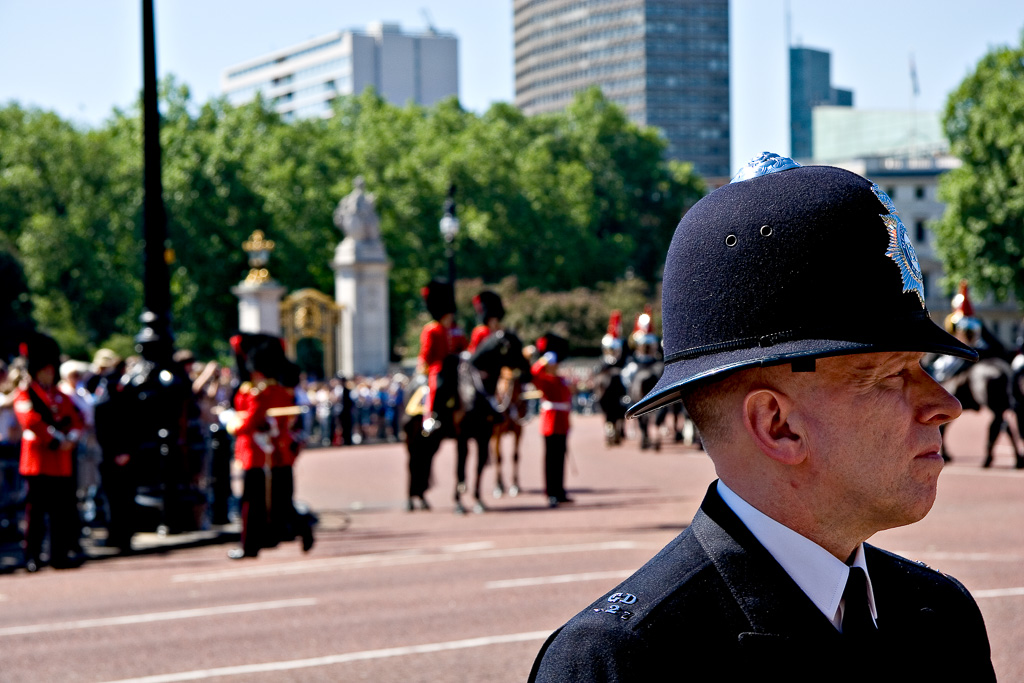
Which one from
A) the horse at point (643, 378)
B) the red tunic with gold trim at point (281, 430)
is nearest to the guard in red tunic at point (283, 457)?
the red tunic with gold trim at point (281, 430)

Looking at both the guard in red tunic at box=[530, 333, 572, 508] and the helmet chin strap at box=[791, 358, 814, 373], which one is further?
the guard in red tunic at box=[530, 333, 572, 508]

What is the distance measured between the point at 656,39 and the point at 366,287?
128030 millimetres

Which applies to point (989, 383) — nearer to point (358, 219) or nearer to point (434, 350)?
point (434, 350)

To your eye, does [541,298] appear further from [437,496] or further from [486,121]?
[437,496]

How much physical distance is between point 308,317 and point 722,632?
32706mm

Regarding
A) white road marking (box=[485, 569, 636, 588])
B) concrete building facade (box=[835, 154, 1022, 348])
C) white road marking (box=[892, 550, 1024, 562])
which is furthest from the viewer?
concrete building facade (box=[835, 154, 1022, 348])

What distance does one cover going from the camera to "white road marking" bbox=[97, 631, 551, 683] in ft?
24.3

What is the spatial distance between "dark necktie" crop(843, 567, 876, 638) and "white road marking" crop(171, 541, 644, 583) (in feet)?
32.6

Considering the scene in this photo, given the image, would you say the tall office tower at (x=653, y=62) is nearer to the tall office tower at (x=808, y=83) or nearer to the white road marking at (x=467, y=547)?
the tall office tower at (x=808, y=83)

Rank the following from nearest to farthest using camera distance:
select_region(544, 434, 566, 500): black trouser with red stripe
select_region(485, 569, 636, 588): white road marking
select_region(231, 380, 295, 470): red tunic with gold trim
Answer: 1. select_region(485, 569, 636, 588): white road marking
2. select_region(231, 380, 295, 470): red tunic with gold trim
3. select_region(544, 434, 566, 500): black trouser with red stripe

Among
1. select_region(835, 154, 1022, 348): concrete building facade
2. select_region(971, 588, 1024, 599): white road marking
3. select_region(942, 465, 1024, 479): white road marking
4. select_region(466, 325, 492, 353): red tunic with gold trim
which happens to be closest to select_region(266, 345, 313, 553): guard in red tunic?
select_region(466, 325, 492, 353): red tunic with gold trim

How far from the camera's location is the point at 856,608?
1.81 metres

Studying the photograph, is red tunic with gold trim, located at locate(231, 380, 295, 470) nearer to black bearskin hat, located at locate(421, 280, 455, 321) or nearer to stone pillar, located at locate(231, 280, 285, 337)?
black bearskin hat, located at locate(421, 280, 455, 321)

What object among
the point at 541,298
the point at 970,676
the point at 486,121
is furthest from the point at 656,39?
the point at 970,676
